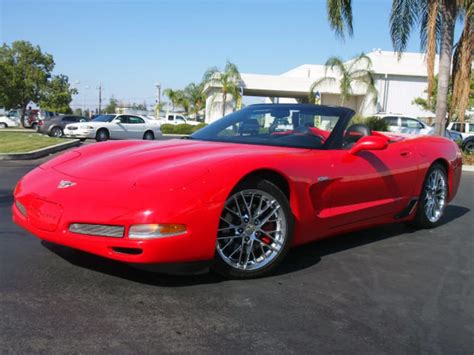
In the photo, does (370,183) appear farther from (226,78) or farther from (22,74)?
(22,74)

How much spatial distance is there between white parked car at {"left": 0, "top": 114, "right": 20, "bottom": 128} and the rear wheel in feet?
140

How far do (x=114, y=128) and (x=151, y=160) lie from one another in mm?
19557

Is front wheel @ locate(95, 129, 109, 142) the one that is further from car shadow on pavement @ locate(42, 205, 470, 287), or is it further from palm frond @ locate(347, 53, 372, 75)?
car shadow on pavement @ locate(42, 205, 470, 287)

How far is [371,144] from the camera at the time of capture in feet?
13.2

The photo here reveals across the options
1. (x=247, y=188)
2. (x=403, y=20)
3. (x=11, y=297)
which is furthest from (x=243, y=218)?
(x=403, y=20)

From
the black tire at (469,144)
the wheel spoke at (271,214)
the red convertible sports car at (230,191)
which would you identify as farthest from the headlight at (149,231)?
the black tire at (469,144)

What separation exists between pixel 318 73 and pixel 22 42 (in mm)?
25191

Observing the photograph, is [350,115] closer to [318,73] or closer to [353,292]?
[353,292]

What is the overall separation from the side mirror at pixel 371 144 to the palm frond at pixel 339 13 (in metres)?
10.8

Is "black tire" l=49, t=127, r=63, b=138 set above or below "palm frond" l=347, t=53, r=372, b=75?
below

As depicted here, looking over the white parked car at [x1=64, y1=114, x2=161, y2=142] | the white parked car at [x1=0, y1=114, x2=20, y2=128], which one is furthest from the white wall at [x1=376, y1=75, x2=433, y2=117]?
the white parked car at [x1=0, y1=114, x2=20, y2=128]

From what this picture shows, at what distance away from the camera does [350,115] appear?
14.5 ft

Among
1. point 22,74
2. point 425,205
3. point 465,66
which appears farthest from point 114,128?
point 22,74

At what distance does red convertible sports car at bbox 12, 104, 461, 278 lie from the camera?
295cm
